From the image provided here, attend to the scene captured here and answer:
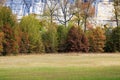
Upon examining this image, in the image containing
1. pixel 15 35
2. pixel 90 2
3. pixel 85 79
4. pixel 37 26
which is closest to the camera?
pixel 85 79

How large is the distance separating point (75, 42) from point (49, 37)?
14.9 ft

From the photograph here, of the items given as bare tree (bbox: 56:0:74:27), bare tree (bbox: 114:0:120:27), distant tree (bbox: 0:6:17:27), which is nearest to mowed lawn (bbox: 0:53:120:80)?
distant tree (bbox: 0:6:17:27)

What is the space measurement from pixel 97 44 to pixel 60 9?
15.2m

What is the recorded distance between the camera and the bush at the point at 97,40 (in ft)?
226

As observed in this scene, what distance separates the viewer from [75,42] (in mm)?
69312

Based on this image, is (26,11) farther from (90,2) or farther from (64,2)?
(90,2)

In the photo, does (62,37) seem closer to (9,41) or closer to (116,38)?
(116,38)

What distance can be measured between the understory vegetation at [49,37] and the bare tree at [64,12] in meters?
5.98

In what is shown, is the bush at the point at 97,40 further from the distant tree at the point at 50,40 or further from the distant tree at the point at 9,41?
the distant tree at the point at 9,41

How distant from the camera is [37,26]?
225 feet

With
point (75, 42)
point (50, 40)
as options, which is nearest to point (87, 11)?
point (75, 42)

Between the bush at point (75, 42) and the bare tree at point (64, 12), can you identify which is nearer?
the bush at point (75, 42)

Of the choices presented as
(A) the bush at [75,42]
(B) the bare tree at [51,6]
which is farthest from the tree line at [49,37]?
(B) the bare tree at [51,6]

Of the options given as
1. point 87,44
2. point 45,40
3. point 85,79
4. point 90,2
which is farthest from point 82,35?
point 85,79
